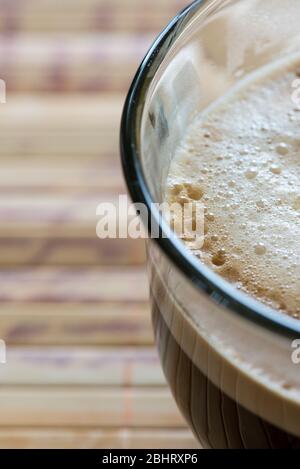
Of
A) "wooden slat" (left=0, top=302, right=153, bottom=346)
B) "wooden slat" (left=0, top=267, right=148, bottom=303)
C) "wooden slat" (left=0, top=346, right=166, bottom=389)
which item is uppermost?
"wooden slat" (left=0, top=267, right=148, bottom=303)

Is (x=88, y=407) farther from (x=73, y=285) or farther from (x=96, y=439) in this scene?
(x=73, y=285)

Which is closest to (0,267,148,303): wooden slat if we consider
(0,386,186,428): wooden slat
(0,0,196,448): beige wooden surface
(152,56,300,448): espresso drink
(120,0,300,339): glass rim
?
(0,0,196,448): beige wooden surface

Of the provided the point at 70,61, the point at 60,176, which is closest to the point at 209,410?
the point at 60,176

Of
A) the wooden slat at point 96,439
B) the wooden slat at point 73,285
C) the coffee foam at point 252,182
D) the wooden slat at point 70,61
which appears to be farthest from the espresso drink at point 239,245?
the wooden slat at point 70,61

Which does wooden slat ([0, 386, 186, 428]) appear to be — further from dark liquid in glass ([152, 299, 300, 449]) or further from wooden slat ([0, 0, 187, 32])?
wooden slat ([0, 0, 187, 32])

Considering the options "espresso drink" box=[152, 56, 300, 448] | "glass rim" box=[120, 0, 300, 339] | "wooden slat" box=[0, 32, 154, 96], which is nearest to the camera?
"glass rim" box=[120, 0, 300, 339]

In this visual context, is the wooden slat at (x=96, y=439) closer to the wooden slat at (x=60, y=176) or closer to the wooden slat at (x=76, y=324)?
the wooden slat at (x=76, y=324)
